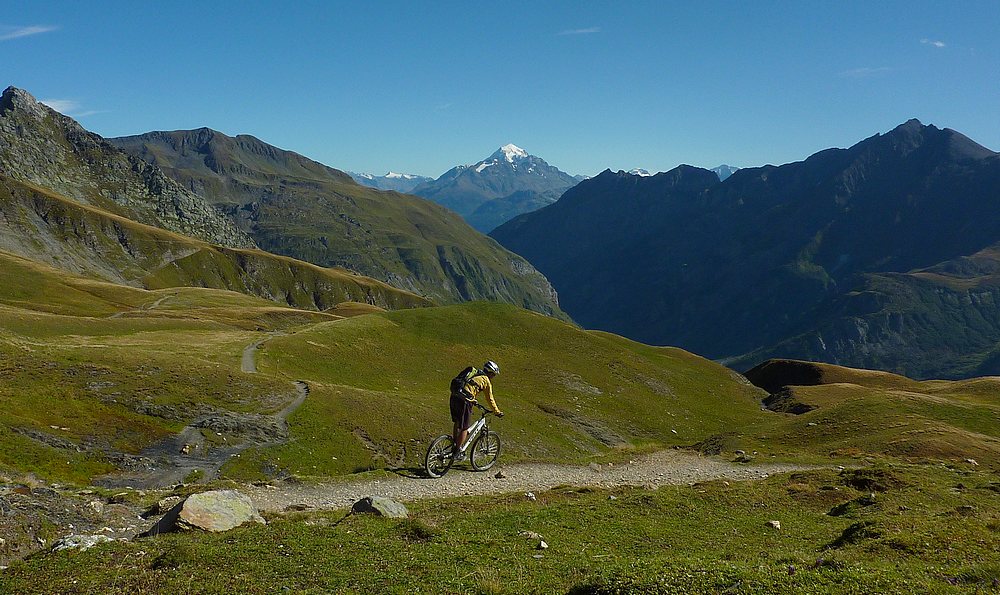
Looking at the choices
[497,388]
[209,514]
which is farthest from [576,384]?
[209,514]

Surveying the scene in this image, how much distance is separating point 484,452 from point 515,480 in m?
2.06

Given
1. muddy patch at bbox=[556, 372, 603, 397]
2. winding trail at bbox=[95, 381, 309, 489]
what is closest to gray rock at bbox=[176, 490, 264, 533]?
winding trail at bbox=[95, 381, 309, 489]

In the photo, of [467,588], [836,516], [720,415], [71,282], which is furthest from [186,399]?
[71,282]

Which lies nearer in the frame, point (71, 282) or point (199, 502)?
point (199, 502)

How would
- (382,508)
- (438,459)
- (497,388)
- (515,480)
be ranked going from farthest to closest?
(497,388) → (515,480) → (438,459) → (382,508)

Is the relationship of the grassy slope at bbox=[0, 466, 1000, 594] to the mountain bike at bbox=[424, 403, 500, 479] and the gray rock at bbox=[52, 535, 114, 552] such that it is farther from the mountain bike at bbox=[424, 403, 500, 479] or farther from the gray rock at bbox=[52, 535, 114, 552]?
the mountain bike at bbox=[424, 403, 500, 479]

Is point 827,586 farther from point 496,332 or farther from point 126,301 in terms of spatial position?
point 126,301

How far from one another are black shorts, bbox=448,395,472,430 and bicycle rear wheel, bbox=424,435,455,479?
1.56 meters

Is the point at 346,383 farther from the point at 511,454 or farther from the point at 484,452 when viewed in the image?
the point at 484,452

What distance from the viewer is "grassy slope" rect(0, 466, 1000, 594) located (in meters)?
11.7

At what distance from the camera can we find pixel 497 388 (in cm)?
6981

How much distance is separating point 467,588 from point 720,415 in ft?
233

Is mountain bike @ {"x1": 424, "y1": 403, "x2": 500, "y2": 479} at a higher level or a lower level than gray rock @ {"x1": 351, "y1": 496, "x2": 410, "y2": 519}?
lower

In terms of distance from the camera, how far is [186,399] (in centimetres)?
4297
